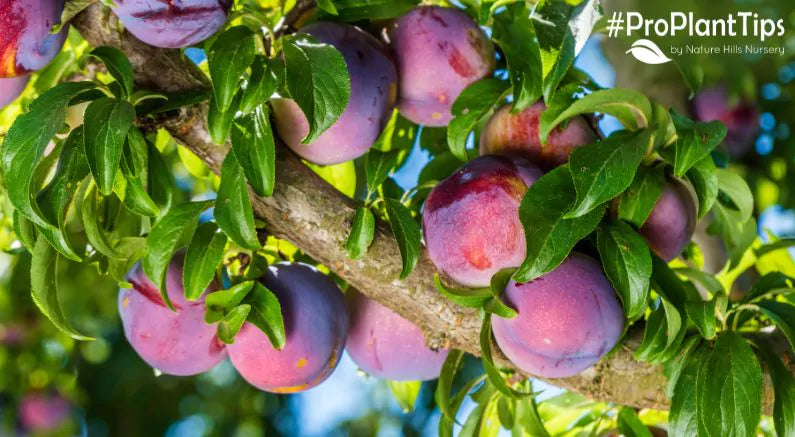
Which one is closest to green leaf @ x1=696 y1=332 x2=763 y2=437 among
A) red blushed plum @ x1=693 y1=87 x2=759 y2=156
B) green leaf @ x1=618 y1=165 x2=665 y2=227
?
green leaf @ x1=618 y1=165 x2=665 y2=227

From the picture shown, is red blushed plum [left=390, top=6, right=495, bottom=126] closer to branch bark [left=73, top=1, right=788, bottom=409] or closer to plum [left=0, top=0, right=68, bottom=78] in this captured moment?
branch bark [left=73, top=1, right=788, bottom=409]

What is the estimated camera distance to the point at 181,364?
879 millimetres

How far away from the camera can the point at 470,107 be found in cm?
83

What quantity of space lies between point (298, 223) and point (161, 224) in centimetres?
12

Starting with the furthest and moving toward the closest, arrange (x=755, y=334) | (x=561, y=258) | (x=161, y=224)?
(x=755, y=334) → (x=161, y=224) → (x=561, y=258)

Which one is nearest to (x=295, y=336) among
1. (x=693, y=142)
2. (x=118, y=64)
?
(x=118, y=64)

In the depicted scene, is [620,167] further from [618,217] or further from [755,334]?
[755,334]

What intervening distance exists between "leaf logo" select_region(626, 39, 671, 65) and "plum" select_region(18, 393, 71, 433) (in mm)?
1738

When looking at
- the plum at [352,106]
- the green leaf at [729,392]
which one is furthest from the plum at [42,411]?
the green leaf at [729,392]

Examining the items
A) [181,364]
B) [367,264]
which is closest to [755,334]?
[367,264]

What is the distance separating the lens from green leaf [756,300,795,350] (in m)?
0.76

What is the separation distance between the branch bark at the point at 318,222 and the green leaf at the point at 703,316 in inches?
4.0

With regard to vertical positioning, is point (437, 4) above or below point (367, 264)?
above

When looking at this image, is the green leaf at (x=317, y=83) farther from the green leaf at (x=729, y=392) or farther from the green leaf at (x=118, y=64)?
the green leaf at (x=729, y=392)
